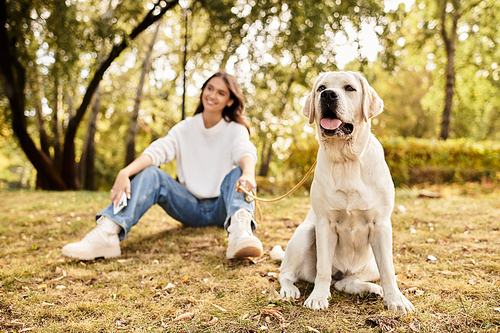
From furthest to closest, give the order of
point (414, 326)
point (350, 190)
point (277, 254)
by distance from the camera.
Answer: point (277, 254), point (350, 190), point (414, 326)

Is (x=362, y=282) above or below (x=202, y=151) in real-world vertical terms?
below

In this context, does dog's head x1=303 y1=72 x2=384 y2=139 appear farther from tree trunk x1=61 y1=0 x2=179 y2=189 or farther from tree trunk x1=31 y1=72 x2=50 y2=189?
tree trunk x1=31 y1=72 x2=50 y2=189

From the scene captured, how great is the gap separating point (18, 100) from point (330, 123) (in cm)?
1085

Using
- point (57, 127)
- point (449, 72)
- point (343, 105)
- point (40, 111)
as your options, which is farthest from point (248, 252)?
point (449, 72)

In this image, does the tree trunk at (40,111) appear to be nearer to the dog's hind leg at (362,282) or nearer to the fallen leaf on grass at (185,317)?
the fallen leaf on grass at (185,317)

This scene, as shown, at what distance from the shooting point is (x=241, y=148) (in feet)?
12.4

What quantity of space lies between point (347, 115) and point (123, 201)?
2.28 m

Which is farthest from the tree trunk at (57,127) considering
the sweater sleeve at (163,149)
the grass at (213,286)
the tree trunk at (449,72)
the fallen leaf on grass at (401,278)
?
the tree trunk at (449,72)

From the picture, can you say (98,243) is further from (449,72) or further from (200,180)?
(449,72)

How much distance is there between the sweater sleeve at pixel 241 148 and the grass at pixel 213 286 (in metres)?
1.01

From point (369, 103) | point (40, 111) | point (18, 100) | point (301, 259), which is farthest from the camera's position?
point (40, 111)

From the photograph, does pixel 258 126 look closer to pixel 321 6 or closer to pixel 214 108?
pixel 321 6

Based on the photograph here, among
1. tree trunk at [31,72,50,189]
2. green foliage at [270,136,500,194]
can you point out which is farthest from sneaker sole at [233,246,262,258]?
tree trunk at [31,72,50,189]

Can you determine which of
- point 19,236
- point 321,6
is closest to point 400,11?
point 321,6
